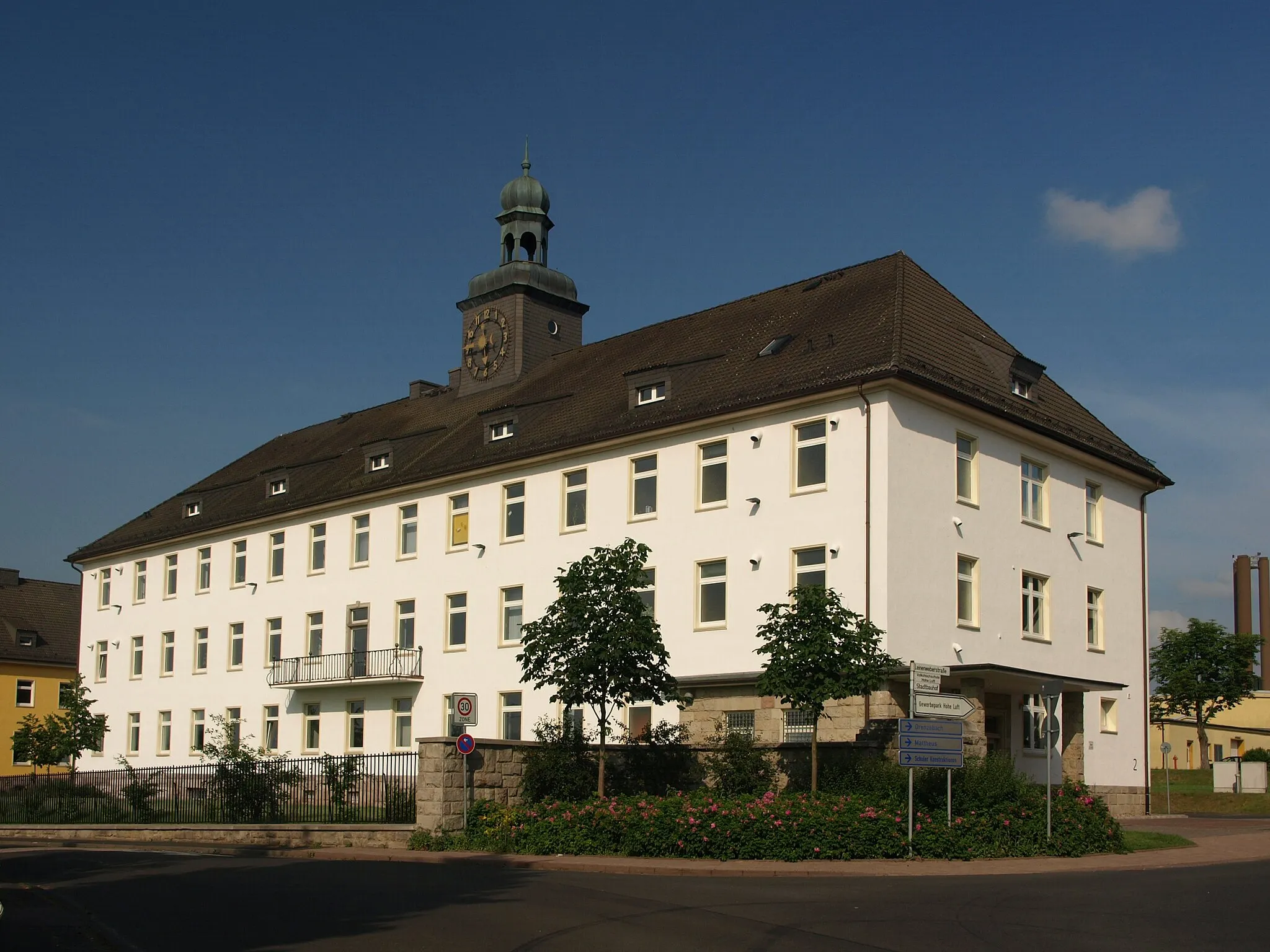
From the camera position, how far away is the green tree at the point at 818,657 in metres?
23.1

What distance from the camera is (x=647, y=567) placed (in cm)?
3288

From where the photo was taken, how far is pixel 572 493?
35281 mm

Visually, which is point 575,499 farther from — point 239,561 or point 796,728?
point 239,561

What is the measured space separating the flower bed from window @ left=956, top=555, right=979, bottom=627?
645 cm

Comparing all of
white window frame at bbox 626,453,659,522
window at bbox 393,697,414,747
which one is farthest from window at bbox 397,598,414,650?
white window frame at bbox 626,453,659,522

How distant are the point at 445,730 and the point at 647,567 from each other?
8253 millimetres

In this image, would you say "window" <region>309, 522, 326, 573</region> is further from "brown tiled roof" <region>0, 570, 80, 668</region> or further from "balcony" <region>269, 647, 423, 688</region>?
"brown tiled roof" <region>0, 570, 80, 668</region>

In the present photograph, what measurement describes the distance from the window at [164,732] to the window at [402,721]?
1203cm

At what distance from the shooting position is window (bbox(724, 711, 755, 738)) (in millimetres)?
29422

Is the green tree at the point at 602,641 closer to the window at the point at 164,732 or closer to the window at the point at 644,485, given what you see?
the window at the point at 644,485

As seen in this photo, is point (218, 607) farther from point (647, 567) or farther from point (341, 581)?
point (647, 567)

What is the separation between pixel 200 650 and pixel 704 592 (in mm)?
22224

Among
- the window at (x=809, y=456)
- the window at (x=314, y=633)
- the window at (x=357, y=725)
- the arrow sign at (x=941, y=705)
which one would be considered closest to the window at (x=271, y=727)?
the window at (x=314, y=633)

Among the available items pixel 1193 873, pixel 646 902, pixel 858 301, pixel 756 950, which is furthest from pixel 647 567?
pixel 756 950
